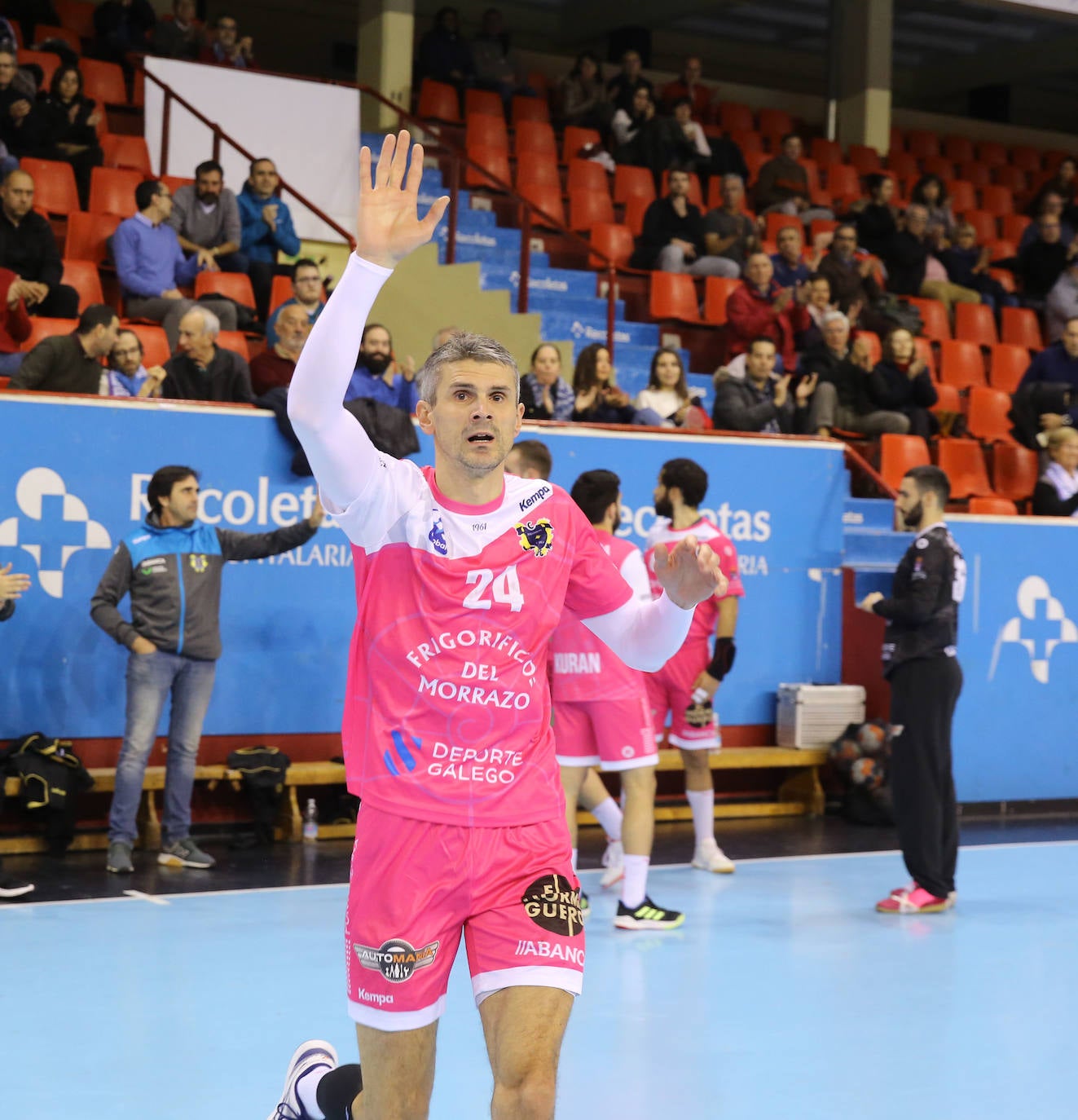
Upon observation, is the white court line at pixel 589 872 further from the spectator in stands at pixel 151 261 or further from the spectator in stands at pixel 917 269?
the spectator in stands at pixel 917 269

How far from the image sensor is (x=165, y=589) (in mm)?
8359

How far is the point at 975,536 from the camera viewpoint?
37.8 ft

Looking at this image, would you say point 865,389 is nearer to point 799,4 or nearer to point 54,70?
point 54,70

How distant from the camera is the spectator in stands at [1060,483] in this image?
12539 millimetres

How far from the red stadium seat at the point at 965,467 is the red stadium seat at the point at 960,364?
189cm

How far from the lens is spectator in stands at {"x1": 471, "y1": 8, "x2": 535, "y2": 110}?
55.3 ft

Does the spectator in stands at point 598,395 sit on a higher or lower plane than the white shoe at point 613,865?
higher

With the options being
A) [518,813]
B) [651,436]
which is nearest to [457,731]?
[518,813]

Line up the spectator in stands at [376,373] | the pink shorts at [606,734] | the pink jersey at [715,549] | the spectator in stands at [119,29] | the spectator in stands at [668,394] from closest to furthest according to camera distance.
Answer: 1. the pink shorts at [606,734]
2. the pink jersey at [715,549]
3. the spectator in stands at [376,373]
4. the spectator in stands at [668,394]
5. the spectator in stands at [119,29]

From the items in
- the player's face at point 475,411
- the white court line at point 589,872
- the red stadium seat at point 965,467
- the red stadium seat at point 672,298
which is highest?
the red stadium seat at point 672,298

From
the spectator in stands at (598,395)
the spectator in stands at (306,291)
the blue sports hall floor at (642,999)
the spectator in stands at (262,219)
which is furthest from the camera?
the spectator in stands at (262,219)

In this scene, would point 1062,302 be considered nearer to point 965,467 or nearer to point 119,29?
point 965,467

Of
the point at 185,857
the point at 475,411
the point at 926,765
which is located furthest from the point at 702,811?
the point at 475,411

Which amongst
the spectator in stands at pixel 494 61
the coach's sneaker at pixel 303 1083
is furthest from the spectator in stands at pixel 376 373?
the spectator in stands at pixel 494 61
